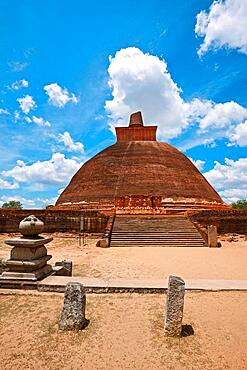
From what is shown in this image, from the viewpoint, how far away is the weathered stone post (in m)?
3.18

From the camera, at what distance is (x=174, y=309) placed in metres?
3.10

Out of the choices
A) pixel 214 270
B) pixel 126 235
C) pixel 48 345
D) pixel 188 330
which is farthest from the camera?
pixel 126 235

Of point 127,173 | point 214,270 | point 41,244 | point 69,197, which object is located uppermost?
point 127,173

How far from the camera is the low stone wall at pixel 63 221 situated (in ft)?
45.7

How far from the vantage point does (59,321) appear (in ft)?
10.8

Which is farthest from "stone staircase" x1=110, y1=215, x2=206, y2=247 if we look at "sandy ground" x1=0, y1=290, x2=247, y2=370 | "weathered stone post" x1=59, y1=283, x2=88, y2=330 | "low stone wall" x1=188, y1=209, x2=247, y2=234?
"weathered stone post" x1=59, y1=283, x2=88, y2=330

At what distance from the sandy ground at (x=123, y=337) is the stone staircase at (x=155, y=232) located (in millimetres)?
7502

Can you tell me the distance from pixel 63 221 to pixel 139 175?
34.2 feet

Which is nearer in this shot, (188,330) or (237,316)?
(188,330)

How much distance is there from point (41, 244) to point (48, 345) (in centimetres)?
235

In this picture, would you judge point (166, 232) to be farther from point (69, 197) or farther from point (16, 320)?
point (69, 197)

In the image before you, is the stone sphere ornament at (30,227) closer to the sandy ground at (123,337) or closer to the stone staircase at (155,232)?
the sandy ground at (123,337)

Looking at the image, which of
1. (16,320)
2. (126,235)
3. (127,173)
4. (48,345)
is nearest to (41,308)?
(16,320)

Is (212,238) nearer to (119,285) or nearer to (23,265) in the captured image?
(119,285)
